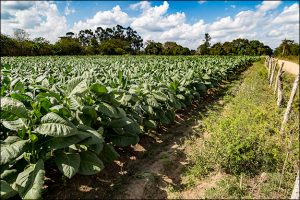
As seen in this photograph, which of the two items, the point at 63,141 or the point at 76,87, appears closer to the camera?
the point at 63,141

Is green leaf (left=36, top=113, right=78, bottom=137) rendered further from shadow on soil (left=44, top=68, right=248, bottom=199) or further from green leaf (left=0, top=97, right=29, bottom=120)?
shadow on soil (left=44, top=68, right=248, bottom=199)

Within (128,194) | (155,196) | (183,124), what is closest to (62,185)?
(128,194)

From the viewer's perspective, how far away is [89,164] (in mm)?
3498

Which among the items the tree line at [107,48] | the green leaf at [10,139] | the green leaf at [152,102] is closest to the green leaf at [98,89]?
the green leaf at [10,139]

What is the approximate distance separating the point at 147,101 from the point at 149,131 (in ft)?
2.98

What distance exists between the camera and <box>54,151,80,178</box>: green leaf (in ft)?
10.3

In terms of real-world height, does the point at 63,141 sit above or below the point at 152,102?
below

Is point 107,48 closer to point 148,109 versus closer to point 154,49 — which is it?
point 154,49

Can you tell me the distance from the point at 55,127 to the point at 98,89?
3.66ft

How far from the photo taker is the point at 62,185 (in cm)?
381

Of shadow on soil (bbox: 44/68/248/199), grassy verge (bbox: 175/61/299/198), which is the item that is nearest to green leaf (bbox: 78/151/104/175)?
shadow on soil (bbox: 44/68/248/199)

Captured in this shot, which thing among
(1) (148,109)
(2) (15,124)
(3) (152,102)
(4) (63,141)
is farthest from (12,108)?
(3) (152,102)

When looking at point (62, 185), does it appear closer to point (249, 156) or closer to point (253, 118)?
point (249, 156)

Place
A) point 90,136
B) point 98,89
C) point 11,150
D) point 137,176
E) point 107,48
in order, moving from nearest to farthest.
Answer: point 11,150
point 90,136
point 98,89
point 137,176
point 107,48
